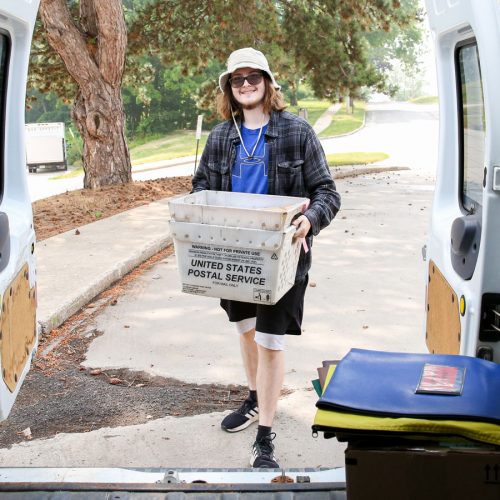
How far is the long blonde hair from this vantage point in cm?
414

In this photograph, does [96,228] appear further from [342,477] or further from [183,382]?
[342,477]

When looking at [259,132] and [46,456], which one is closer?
[259,132]

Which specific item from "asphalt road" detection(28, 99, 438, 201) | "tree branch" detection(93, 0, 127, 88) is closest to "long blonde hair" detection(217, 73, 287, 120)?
"tree branch" detection(93, 0, 127, 88)

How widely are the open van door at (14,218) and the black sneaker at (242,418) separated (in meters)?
1.27

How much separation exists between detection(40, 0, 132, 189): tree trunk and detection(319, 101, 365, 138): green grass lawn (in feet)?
92.2

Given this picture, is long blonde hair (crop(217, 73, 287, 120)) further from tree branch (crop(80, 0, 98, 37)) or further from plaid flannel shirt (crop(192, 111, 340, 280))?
tree branch (crop(80, 0, 98, 37))

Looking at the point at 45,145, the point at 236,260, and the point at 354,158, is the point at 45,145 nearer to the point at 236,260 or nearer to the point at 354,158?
the point at 354,158

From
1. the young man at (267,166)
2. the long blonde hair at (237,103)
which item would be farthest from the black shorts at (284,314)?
the long blonde hair at (237,103)

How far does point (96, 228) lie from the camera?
12156mm

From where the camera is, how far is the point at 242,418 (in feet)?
15.7

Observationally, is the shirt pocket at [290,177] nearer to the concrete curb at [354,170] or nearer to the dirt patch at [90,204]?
the dirt patch at [90,204]

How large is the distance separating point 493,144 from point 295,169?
1.55 meters

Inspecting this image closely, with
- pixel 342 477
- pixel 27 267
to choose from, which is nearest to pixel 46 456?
pixel 27 267

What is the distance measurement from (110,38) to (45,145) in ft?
111
